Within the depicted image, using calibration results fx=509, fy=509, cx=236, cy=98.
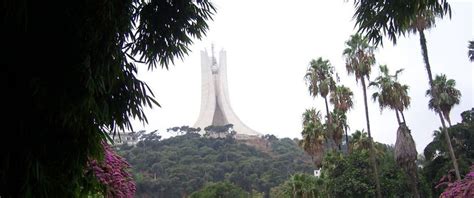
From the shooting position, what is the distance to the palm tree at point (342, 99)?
2804 centimetres

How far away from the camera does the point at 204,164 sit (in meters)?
69.4

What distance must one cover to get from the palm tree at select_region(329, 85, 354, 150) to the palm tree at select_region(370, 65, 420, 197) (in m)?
4.59

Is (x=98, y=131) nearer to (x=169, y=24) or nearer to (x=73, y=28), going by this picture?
(x=73, y=28)

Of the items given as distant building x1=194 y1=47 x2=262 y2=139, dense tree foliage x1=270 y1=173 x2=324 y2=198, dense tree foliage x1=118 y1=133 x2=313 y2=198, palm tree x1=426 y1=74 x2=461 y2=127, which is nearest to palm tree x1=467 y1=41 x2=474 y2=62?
palm tree x1=426 y1=74 x2=461 y2=127

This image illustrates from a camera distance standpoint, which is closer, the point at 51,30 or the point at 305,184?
the point at 51,30

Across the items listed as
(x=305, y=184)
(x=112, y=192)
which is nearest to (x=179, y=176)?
(x=305, y=184)

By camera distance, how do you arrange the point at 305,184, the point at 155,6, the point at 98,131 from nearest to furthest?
1. the point at 98,131
2. the point at 155,6
3. the point at 305,184

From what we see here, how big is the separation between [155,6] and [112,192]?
10.7 ft

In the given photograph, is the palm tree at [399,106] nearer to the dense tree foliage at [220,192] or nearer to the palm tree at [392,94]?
the palm tree at [392,94]

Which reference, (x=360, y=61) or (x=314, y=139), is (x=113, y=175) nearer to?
(x=360, y=61)

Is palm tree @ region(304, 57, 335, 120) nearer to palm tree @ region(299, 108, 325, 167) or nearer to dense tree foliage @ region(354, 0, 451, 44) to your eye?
palm tree @ region(299, 108, 325, 167)

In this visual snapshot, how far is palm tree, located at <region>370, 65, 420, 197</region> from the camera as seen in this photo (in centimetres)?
2156

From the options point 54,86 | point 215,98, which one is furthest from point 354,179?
point 215,98

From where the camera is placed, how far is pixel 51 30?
499 centimetres
